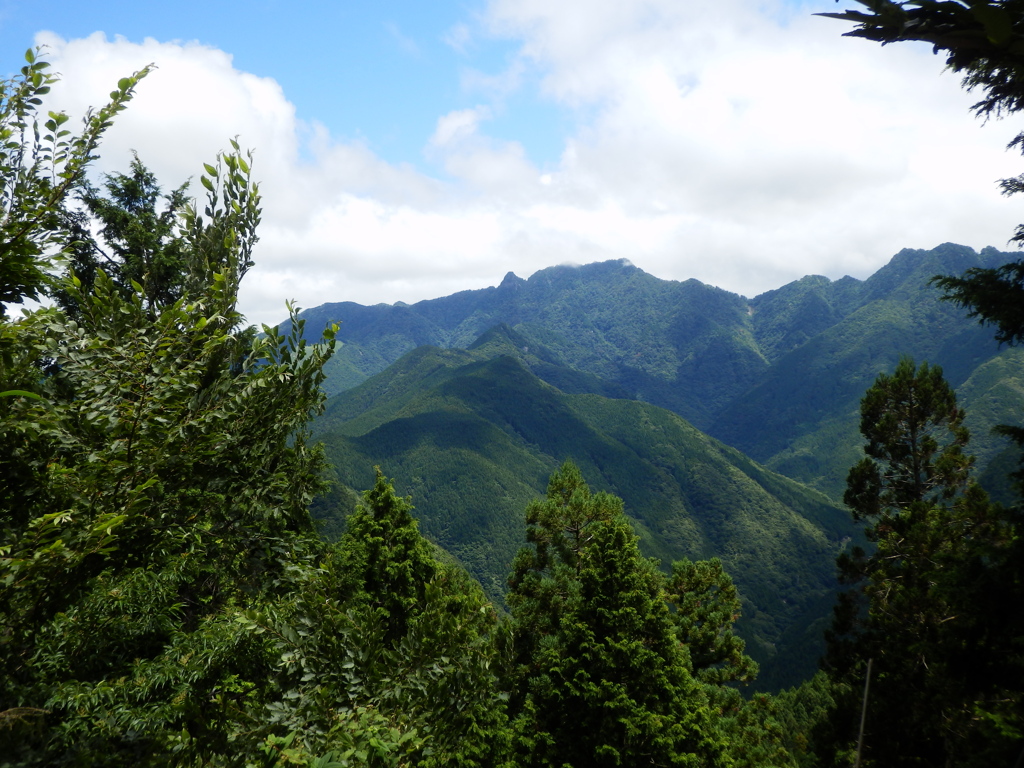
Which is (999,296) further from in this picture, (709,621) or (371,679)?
(709,621)

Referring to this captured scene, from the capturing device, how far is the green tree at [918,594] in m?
7.97

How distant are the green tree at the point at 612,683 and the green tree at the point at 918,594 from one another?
5276 millimetres

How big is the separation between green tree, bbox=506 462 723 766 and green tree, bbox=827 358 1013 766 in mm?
5276

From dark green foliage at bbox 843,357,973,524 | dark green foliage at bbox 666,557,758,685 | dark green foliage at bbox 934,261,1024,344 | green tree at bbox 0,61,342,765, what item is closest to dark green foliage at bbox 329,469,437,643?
dark green foliage at bbox 666,557,758,685

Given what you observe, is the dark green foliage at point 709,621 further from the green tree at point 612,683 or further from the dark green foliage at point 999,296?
the dark green foliage at point 999,296

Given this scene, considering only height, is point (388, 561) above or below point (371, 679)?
below

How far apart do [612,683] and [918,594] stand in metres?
9.06

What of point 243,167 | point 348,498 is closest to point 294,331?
point 243,167

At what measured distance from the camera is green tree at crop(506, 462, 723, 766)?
43.8 ft

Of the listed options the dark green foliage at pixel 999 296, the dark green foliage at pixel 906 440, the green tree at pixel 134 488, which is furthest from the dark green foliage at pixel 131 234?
the dark green foliage at pixel 906 440

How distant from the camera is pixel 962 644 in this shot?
26.7 feet

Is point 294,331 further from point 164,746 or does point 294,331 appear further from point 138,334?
point 164,746

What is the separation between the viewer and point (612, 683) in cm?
1373

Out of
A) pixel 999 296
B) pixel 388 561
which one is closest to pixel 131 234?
pixel 388 561
